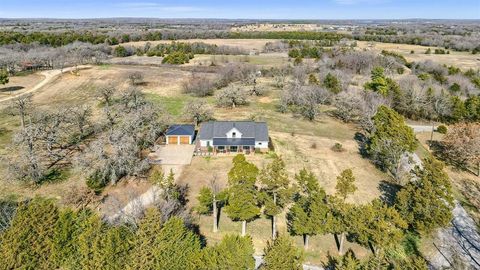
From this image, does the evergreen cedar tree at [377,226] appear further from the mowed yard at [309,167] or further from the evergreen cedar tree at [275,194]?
the evergreen cedar tree at [275,194]

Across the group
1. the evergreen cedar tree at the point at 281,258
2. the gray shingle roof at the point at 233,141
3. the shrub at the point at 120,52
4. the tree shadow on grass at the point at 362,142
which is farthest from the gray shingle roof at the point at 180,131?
the shrub at the point at 120,52

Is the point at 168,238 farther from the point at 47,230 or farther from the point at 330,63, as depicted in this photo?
the point at 330,63

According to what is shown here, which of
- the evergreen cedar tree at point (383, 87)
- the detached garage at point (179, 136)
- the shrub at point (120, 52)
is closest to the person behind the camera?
the detached garage at point (179, 136)

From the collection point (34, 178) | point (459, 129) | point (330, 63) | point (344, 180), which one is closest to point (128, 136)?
point (34, 178)

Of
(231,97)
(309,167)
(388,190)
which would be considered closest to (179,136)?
(309,167)

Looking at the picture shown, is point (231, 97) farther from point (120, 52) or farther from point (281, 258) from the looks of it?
point (120, 52)
